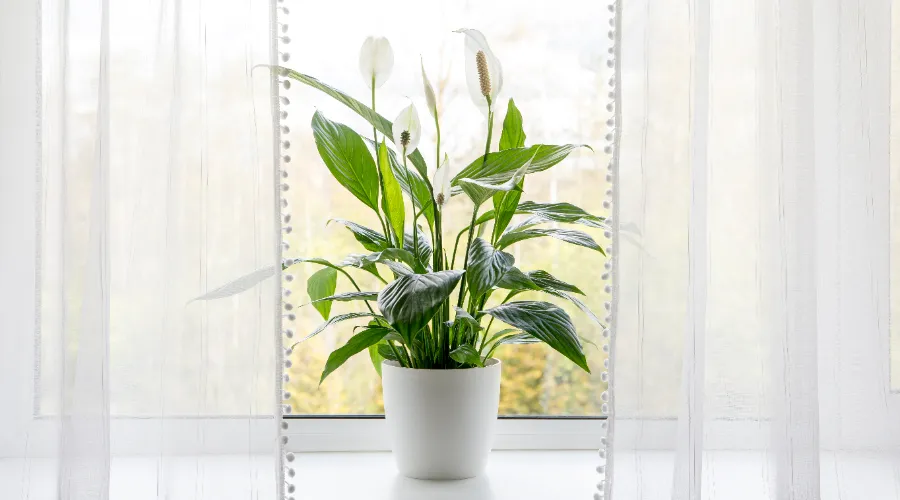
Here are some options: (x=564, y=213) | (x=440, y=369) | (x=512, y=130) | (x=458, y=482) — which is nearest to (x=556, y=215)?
(x=564, y=213)

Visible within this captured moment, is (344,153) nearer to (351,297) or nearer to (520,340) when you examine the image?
(351,297)

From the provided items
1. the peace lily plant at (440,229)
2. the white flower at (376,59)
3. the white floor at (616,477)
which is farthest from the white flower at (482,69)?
the white floor at (616,477)

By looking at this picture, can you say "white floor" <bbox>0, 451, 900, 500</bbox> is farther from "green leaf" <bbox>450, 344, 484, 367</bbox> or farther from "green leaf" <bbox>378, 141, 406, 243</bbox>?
"green leaf" <bbox>378, 141, 406, 243</bbox>

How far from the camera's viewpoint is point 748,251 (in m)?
0.94

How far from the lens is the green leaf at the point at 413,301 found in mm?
845

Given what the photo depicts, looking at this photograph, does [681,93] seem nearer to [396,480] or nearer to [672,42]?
[672,42]

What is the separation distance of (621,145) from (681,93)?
0.31ft

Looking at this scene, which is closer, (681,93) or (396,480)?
(681,93)

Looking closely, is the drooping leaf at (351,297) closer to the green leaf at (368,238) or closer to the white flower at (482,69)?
the green leaf at (368,238)

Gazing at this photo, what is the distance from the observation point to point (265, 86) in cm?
93

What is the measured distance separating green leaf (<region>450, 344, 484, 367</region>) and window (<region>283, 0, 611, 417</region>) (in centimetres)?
30

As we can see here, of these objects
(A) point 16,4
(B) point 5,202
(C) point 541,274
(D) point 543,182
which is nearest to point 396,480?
(C) point 541,274

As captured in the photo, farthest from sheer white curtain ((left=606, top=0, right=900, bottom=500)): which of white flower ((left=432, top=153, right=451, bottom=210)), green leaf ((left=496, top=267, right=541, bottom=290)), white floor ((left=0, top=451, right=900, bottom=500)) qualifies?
white flower ((left=432, top=153, right=451, bottom=210))

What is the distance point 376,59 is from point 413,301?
1.12 ft
